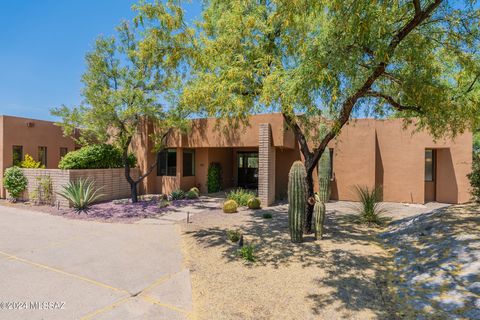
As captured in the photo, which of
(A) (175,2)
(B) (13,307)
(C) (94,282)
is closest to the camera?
(B) (13,307)

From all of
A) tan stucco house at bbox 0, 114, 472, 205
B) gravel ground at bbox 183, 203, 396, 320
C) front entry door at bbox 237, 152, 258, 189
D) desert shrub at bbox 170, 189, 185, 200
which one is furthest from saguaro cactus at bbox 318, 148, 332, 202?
desert shrub at bbox 170, 189, 185, 200

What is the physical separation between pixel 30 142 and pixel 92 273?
47.6 feet

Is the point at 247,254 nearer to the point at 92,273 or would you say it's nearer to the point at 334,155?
the point at 92,273

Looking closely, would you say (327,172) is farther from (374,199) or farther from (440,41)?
(440,41)

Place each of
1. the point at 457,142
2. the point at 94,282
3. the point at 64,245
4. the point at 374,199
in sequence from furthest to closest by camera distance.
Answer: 1. the point at 457,142
2. the point at 374,199
3. the point at 64,245
4. the point at 94,282

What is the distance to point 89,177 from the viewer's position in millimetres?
12664

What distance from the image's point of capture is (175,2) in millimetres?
7492

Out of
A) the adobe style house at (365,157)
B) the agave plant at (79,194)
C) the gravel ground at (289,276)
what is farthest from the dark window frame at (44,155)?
the gravel ground at (289,276)

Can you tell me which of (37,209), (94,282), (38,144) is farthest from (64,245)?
(38,144)

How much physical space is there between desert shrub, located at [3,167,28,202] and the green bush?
7.78 feet

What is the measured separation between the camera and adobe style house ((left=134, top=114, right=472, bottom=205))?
12750mm

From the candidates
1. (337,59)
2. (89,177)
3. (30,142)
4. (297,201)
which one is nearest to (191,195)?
(89,177)

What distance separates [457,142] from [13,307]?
56.2 feet

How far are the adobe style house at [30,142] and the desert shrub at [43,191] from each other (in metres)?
3.38
